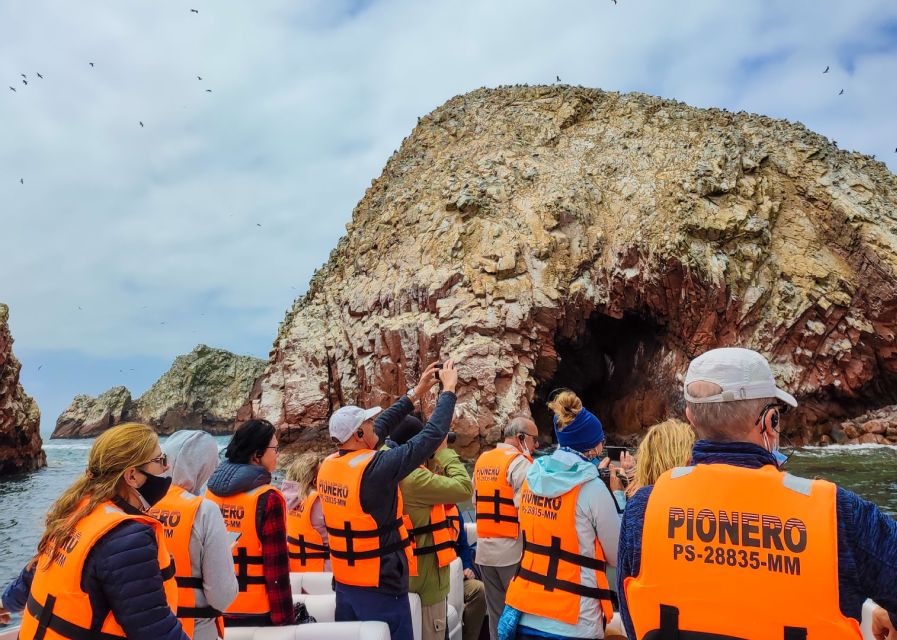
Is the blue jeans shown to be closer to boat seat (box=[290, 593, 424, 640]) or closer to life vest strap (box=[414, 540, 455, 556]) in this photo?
boat seat (box=[290, 593, 424, 640])

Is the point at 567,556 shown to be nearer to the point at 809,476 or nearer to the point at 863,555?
the point at 863,555


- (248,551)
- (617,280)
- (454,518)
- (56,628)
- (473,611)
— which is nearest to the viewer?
(56,628)

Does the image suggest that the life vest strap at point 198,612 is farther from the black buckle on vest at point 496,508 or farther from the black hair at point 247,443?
the black buckle on vest at point 496,508

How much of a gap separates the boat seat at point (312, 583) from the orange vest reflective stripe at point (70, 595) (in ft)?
8.86

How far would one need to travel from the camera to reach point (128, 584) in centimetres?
210

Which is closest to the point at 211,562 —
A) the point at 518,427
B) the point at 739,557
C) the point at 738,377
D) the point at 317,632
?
the point at 317,632

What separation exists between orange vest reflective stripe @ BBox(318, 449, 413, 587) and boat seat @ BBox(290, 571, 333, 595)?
110cm

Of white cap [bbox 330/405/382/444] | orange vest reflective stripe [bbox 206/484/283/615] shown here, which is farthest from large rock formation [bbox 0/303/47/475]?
white cap [bbox 330/405/382/444]

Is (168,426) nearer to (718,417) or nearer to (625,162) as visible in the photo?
(625,162)

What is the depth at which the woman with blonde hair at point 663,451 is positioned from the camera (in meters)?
2.77

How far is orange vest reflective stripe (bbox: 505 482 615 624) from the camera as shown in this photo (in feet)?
9.93

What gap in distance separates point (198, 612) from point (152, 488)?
890mm

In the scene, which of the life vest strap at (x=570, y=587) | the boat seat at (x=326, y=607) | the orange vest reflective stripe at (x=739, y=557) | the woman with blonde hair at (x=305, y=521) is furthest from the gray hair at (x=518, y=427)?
the orange vest reflective stripe at (x=739, y=557)

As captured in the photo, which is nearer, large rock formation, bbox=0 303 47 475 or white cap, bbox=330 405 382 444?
white cap, bbox=330 405 382 444
